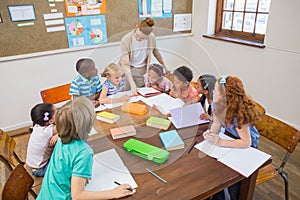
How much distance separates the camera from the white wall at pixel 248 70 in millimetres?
2400

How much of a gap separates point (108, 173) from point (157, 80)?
3.35 feet

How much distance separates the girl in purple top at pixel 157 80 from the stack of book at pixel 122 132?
0.57 meters

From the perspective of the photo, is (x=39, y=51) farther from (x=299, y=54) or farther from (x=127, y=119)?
(x=299, y=54)

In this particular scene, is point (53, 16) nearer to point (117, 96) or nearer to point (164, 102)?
point (117, 96)

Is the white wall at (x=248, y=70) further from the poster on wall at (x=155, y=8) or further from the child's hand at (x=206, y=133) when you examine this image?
the child's hand at (x=206, y=133)

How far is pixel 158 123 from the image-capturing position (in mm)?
1429

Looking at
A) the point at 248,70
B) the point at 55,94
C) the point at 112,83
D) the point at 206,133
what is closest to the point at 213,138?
the point at 206,133

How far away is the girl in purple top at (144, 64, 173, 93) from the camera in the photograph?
1.84 meters

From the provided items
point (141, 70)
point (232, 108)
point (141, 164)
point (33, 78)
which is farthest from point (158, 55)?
point (33, 78)

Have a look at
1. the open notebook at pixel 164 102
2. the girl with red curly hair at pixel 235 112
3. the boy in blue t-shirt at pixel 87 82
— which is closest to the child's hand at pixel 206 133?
the girl with red curly hair at pixel 235 112

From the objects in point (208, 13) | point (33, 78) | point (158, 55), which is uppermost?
point (208, 13)

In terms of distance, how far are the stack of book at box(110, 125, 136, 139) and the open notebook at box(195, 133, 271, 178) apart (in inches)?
14.2

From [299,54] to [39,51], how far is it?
2.60m

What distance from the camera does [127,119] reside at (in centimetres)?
154
